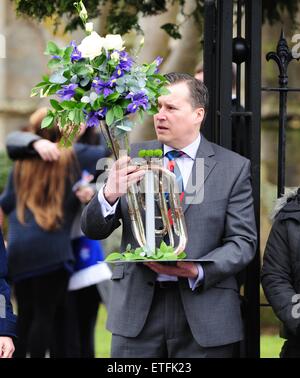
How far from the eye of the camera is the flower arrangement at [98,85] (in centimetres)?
569

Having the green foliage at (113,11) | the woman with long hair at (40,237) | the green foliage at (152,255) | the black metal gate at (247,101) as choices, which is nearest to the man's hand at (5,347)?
the green foliage at (152,255)

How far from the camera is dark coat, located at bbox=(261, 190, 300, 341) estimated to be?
236 inches

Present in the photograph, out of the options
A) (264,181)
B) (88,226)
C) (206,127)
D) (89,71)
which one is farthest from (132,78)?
(264,181)

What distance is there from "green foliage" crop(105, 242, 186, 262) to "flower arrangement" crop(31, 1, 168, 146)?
0.57 m

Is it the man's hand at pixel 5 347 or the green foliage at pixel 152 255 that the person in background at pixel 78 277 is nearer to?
the green foliage at pixel 152 255

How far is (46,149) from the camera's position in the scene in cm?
907

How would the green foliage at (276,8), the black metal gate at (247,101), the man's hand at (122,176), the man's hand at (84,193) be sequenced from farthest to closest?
the man's hand at (84,193) < the green foliage at (276,8) < the black metal gate at (247,101) < the man's hand at (122,176)

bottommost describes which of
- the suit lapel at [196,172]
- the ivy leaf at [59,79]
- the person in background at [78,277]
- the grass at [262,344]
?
the grass at [262,344]

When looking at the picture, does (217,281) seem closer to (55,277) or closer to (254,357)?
(254,357)

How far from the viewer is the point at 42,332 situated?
9102 millimetres

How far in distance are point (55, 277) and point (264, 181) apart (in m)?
6.60

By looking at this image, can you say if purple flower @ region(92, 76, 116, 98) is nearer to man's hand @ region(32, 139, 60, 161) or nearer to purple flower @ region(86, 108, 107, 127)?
purple flower @ region(86, 108, 107, 127)

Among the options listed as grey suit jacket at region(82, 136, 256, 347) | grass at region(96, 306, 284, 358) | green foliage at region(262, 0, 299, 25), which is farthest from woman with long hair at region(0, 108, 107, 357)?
grey suit jacket at region(82, 136, 256, 347)

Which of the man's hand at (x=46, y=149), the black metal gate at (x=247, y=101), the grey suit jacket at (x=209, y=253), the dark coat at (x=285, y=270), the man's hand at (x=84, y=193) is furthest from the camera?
the man's hand at (x=84, y=193)
